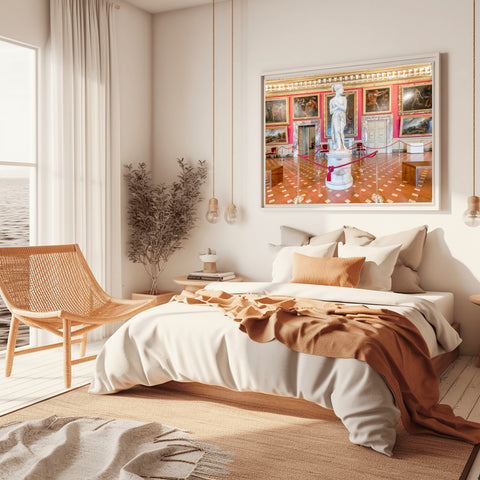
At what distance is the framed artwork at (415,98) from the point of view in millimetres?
4797

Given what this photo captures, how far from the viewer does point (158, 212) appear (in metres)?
5.64

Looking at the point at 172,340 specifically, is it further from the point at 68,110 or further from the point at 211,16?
the point at 211,16

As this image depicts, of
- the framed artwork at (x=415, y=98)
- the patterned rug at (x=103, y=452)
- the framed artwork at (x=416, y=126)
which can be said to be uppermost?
the framed artwork at (x=415, y=98)

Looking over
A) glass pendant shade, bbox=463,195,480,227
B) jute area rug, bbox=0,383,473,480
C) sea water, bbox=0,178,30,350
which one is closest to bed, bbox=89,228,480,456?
jute area rug, bbox=0,383,473,480

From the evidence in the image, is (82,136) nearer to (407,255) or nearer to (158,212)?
(158,212)

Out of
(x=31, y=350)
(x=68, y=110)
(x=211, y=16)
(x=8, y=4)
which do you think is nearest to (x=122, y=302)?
(x=31, y=350)

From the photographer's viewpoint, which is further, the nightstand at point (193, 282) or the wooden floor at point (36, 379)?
the nightstand at point (193, 282)

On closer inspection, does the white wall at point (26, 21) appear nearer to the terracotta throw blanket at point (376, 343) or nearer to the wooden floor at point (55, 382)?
the wooden floor at point (55, 382)

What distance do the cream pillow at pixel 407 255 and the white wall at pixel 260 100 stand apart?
17 cm

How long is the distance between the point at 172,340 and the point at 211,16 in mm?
3613

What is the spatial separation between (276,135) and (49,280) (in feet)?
7.86

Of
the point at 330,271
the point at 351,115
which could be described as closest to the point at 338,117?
the point at 351,115

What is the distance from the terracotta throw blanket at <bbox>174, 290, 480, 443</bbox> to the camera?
288 centimetres

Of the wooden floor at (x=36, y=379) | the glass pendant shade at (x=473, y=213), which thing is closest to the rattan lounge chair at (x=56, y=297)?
the wooden floor at (x=36, y=379)
